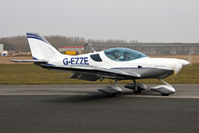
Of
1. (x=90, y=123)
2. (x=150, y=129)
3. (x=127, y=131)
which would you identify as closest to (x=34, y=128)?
(x=90, y=123)

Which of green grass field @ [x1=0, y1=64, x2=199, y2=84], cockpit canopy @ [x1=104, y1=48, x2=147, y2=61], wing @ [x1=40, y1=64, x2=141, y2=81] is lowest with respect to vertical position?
green grass field @ [x1=0, y1=64, x2=199, y2=84]

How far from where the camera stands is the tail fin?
1426cm

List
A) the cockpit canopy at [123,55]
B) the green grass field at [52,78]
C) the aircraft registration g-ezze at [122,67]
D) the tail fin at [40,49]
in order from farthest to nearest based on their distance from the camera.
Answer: the green grass field at [52,78], the tail fin at [40,49], the cockpit canopy at [123,55], the aircraft registration g-ezze at [122,67]

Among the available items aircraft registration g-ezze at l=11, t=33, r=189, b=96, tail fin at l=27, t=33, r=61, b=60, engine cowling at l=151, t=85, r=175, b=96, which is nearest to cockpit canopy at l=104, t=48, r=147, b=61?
aircraft registration g-ezze at l=11, t=33, r=189, b=96

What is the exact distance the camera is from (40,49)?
14297 millimetres

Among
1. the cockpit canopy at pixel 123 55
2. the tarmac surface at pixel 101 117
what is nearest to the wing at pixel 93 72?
the cockpit canopy at pixel 123 55

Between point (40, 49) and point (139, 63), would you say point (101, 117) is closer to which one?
point (139, 63)

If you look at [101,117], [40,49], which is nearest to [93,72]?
[101,117]

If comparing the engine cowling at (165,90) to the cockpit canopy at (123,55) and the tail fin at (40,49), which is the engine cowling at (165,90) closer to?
the cockpit canopy at (123,55)

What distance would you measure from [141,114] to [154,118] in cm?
64

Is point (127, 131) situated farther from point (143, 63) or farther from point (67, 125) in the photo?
point (143, 63)

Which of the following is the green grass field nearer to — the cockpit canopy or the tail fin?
the tail fin

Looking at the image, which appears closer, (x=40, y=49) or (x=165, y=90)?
(x=165, y=90)

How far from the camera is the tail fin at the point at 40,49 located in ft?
46.8
